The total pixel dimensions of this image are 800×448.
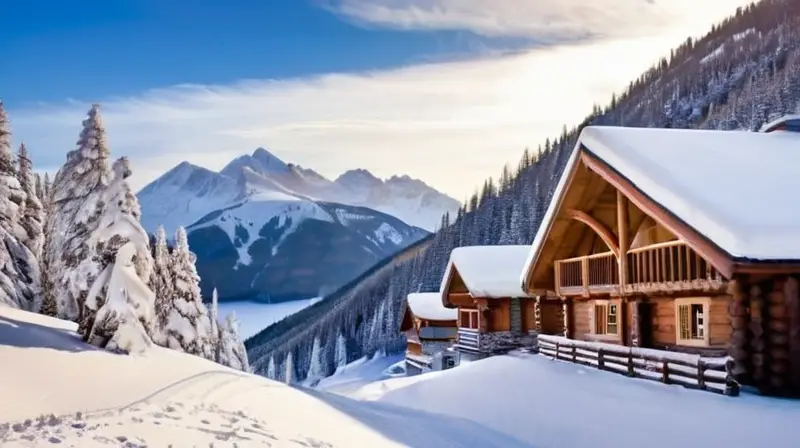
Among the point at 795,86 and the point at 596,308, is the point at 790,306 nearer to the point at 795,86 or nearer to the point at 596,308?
the point at 596,308

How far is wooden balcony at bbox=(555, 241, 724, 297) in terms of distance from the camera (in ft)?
55.6

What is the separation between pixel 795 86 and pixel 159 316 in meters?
108

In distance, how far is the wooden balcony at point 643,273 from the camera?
16.9m

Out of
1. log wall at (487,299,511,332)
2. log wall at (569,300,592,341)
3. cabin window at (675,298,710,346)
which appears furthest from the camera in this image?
log wall at (487,299,511,332)

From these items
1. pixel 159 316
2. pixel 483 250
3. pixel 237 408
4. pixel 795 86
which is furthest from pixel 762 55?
pixel 237 408

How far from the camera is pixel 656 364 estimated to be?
18.9 meters

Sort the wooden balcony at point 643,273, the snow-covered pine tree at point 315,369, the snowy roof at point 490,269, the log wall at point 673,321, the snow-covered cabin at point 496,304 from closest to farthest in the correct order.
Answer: the wooden balcony at point 643,273
the log wall at point 673,321
the snowy roof at point 490,269
the snow-covered cabin at point 496,304
the snow-covered pine tree at point 315,369

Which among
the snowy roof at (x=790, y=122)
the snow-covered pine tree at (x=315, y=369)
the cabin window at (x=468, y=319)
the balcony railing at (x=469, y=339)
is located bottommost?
the snow-covered pine tree at (x=315, y=369)

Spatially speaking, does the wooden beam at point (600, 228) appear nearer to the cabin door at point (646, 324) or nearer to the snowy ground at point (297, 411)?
the cabin door at point (646, 324)

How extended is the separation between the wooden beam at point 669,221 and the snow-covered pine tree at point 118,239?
38.9 ft

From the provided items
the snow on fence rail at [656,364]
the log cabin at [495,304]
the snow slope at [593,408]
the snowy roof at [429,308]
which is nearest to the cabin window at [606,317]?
the snow on fence rail at [656,364]

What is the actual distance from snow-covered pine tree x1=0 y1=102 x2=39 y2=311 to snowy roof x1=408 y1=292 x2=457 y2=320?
25.0 m

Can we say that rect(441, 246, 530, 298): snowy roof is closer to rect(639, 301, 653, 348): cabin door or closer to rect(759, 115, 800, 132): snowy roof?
rect(639, 301, 653, 348): cabin door

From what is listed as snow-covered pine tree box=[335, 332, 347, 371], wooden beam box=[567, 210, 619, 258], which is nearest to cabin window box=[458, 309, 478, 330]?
wooden beam box=[567, 210, 619, 258]
